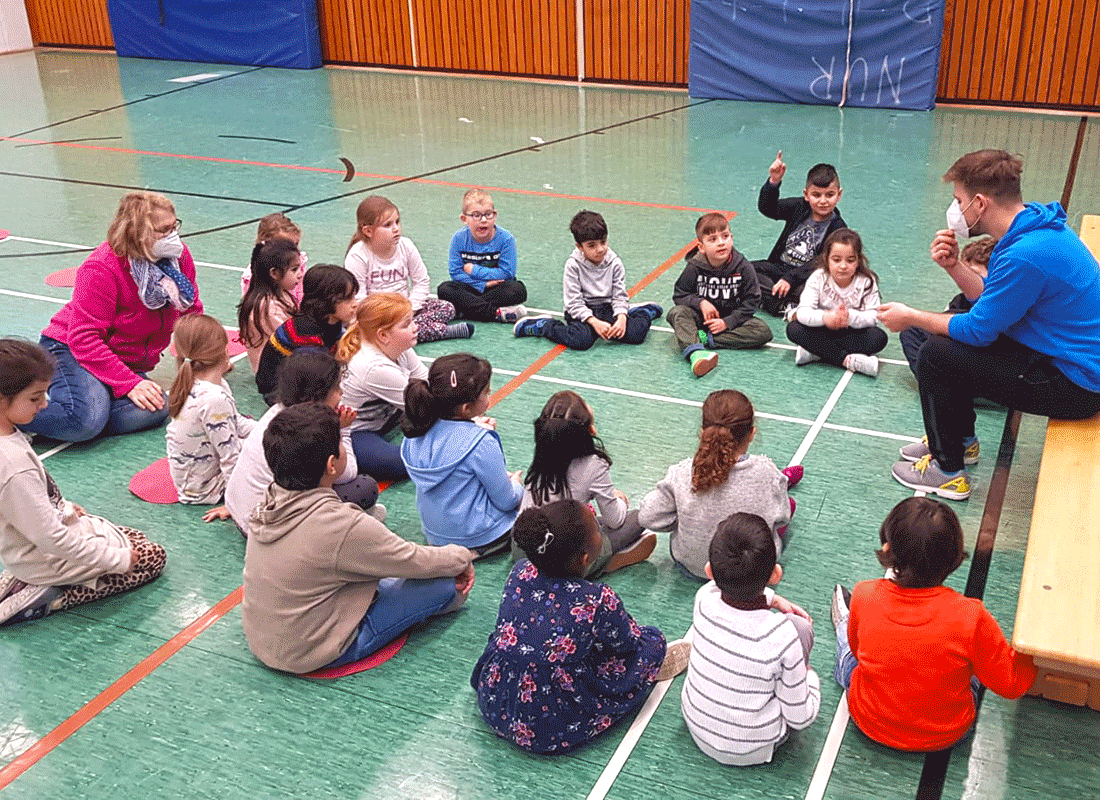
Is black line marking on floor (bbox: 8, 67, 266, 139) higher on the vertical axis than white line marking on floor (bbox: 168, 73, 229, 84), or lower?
lower

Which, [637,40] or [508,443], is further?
[637,40]

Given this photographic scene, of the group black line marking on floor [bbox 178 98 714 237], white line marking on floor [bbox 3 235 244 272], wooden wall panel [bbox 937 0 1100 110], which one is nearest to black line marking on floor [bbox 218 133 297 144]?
black line marking on floor [bbox 178 98 714 237]

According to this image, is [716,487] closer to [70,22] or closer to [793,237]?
[793,237]

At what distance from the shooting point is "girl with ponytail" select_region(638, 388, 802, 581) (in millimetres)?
3434

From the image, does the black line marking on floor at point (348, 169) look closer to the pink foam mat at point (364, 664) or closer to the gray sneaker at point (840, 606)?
the pink foam mat at point (364, 664)

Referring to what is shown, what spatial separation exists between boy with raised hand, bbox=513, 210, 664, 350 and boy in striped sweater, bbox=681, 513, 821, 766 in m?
2.96

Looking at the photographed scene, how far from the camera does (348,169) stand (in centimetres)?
952

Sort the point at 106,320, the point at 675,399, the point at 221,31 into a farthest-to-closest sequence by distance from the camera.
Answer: the point at 221,31, the point at 675,399, the point at 106,320

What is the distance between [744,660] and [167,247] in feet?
11.2

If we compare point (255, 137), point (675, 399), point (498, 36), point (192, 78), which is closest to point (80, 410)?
point (675, 399)

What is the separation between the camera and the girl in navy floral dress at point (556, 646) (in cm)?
281

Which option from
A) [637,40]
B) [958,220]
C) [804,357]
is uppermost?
[958,220]

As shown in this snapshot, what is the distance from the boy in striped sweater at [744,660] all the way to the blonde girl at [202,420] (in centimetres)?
220

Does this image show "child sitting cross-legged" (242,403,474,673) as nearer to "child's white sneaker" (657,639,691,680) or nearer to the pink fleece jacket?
"child's white sneaker" (657,639,691,680)
